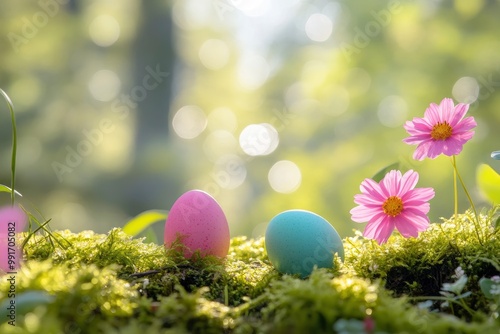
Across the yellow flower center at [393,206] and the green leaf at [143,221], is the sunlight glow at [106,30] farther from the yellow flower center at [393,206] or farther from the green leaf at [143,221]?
the yellow flower center at [393,206]

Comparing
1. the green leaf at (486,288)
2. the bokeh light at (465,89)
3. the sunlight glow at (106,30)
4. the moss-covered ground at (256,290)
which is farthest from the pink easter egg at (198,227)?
the sunlight glow at (106,30)

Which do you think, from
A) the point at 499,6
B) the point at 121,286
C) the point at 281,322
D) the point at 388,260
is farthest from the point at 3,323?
the point at 499,6

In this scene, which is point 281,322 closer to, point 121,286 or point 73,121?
point 121,286

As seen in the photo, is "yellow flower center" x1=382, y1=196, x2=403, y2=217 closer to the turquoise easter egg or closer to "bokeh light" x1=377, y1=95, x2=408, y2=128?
the turquoise easter egg

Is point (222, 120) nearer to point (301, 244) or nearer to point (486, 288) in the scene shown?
point (301, 244)

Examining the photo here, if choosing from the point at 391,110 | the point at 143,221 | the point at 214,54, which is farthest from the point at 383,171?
the point at 214,54

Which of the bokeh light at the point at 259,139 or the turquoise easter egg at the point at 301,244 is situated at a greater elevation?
the bokeh light at the point at 259,139
